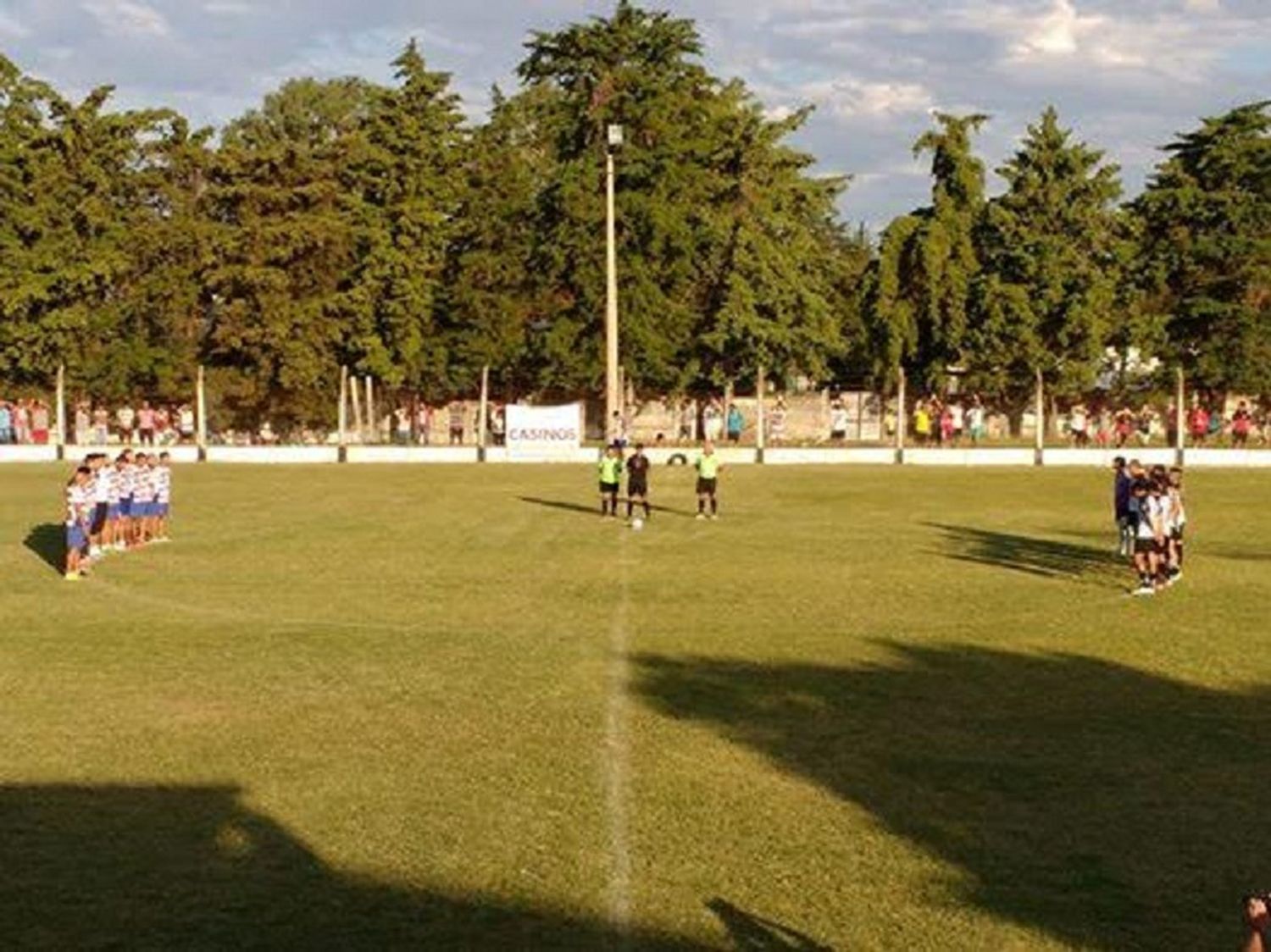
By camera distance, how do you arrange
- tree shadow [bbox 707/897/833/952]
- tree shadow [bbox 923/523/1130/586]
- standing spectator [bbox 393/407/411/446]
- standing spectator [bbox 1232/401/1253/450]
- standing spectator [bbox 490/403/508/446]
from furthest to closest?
1. standing spectator [bbox 393/407/411/446]
2. standing spectator [bbox 490/403/508/446]
3. standing spectator [bbox 1232/401/1253/450]
4. tree shadow [bbox 923/523/1130/586]
5. tree shadow [bbox 707/897/833/952]

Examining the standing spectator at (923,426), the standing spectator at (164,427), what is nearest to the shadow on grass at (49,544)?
the standing spectator at (164,427)

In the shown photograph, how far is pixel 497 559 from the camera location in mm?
23609

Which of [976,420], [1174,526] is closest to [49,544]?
[1174,526]

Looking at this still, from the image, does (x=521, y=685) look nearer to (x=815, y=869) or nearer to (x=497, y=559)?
(x=815, y=869)

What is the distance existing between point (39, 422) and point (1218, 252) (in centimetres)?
4629

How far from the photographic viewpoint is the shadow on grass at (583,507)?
31.5 meters

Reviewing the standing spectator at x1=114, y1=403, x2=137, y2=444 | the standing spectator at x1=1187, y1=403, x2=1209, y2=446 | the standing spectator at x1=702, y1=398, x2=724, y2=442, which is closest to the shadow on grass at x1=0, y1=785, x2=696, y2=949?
the standing spectator at x1=1187, y1=403, x2=1209, y2=446

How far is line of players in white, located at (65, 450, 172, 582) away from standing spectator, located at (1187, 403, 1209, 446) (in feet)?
127

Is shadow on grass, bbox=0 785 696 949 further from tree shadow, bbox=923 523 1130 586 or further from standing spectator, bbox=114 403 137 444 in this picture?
standing spectator, bbox=114 403 137 444

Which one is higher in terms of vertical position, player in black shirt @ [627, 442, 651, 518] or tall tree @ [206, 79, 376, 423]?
tall tree @ [206, 79, 376, 423]

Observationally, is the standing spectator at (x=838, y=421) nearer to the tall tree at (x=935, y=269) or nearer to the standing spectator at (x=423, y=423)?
the tall tree at (x=935, y=269)

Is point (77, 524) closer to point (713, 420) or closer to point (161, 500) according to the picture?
point (161, 500)

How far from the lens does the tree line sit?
5878 cm

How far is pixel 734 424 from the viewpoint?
180ft
